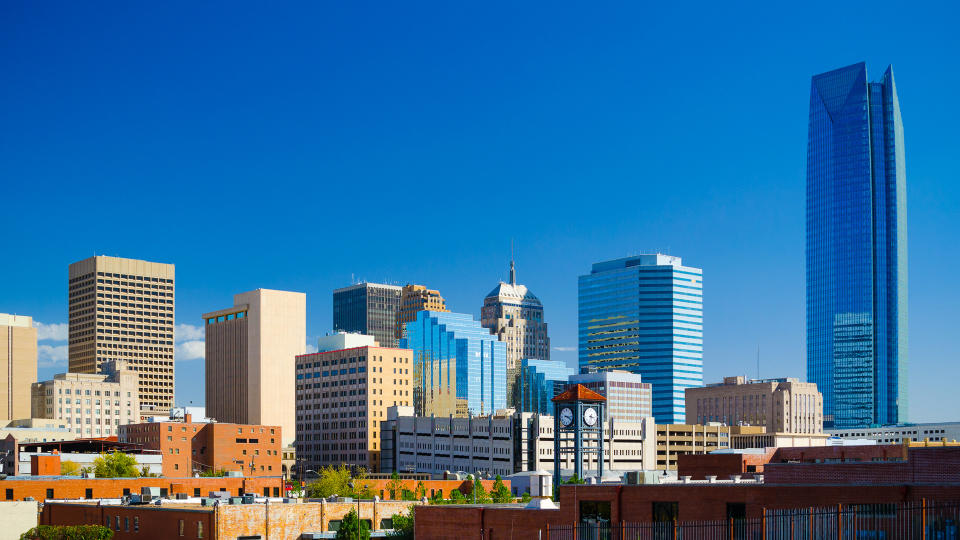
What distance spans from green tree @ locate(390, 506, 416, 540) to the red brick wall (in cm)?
3747

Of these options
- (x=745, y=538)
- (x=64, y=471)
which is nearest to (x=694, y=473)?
(x=745, y=538)

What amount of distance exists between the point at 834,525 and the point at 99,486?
93.1 meters

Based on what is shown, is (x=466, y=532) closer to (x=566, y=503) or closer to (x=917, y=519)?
(x=566, y=503)

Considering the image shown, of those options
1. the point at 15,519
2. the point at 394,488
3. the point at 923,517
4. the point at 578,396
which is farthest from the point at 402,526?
the point at 394,488

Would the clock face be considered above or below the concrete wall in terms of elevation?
above

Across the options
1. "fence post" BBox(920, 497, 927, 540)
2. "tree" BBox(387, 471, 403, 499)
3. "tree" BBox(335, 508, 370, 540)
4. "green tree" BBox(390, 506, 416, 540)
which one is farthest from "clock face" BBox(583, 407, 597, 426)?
"fence post" BBox(920, 497, 927, 540)

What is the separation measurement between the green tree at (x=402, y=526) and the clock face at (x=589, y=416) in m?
73.5

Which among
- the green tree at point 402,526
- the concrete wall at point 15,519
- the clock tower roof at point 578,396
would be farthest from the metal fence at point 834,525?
the clock tower roof at point 578,396

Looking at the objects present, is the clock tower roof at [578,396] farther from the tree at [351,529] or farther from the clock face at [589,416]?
the tree at [351,529]

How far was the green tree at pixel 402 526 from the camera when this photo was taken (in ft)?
308

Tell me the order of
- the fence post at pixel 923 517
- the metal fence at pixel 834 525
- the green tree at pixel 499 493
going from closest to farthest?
the fence post at pixel 923 517 < the metal fence at pixel 834 525 < the green tree at pixel 499 493

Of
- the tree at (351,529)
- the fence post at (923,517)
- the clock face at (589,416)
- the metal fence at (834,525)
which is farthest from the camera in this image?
the clock face at (589,416)

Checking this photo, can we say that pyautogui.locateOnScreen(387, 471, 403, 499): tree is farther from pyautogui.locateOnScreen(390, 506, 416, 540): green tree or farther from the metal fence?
the metal fence

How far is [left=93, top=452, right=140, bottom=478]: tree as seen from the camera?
577ft
